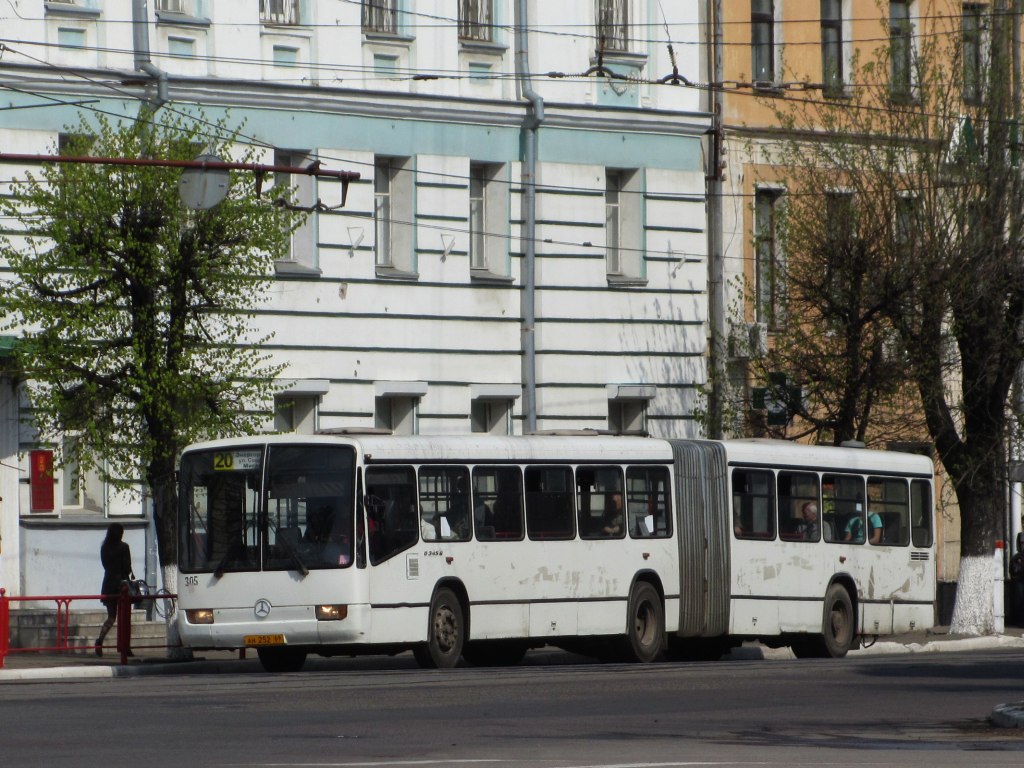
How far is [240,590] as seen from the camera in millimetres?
24266

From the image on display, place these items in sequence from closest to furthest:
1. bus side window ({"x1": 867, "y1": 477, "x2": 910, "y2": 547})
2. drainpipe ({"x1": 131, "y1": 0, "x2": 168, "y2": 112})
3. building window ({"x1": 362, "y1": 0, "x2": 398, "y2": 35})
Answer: bus side window ({"x1": 867, "y1": 477, "x2": 910, "y2": 547}), drainpipe ({"x1": 131, "y1": 0, "x2": 168, "y2": 112}), building window ({"x1": 362, "y1": 0, "x2": 398, "y2": 35})

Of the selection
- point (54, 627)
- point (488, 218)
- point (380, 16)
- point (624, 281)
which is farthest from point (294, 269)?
point (54, 627)

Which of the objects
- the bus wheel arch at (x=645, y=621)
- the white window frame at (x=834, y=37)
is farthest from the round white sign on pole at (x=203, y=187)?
the white window frame at (x=834, y=37)

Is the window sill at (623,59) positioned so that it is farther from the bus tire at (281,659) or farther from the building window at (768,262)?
the bus tire at (281,659)

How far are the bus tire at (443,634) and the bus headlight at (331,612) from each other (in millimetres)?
1170

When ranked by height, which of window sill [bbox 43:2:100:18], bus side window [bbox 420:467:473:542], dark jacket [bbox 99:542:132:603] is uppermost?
window sill [bbox 43:2:100:18]

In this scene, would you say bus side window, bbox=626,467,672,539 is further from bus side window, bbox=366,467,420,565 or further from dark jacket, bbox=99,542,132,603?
dark jacket, bbox=99,542,132,603

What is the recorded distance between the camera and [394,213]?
1374 inches

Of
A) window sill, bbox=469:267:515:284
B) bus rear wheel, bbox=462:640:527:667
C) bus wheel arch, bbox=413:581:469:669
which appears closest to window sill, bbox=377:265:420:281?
window sill, bbox=469:267:515:284

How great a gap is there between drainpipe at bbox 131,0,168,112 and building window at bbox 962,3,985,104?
11.1 m

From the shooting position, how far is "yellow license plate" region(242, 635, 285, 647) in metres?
24.0

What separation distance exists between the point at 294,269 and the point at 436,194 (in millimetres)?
2727

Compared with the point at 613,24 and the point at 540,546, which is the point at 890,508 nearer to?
the point at 540,546

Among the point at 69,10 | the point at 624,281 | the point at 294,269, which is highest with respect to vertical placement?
the point at 69,10
